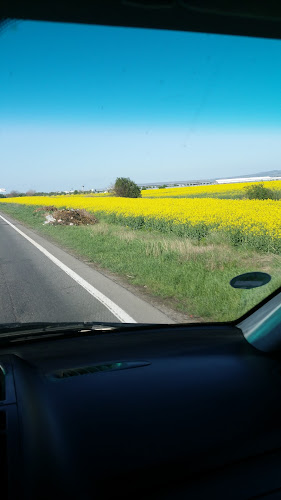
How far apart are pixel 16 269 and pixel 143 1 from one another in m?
7.20

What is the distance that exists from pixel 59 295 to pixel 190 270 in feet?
7.28

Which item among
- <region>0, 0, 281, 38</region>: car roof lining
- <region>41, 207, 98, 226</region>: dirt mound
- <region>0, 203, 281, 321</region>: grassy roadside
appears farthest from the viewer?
<region>41, 207, 98, 226</region>: dirt mound

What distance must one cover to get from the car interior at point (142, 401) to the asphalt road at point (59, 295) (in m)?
2.46

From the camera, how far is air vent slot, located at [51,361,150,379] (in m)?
2.04

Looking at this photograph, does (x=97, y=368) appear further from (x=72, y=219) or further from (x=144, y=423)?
(x=72, y=219)

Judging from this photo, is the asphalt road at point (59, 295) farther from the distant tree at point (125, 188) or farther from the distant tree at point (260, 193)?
the distant tree at point (125, 188)

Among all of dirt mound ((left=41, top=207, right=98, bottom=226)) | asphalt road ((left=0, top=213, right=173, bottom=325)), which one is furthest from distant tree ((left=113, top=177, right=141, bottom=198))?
asphalt road ((left=0, top=213, right=173, bottom=325))

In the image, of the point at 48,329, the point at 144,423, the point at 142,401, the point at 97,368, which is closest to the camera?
the point at 144,423

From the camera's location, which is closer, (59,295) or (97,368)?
(97,368)

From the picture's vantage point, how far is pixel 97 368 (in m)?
2.12

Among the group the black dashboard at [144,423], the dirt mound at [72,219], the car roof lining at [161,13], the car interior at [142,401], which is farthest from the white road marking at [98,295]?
the dirt mound at [72,219]

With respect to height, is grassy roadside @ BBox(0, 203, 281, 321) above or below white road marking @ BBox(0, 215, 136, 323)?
above

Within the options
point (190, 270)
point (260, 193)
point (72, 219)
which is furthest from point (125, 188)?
point (190, 270)

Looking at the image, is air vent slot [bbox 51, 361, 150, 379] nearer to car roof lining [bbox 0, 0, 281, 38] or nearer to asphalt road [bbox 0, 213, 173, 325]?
car roof lining [bbox 0, 0, 281, 38]
